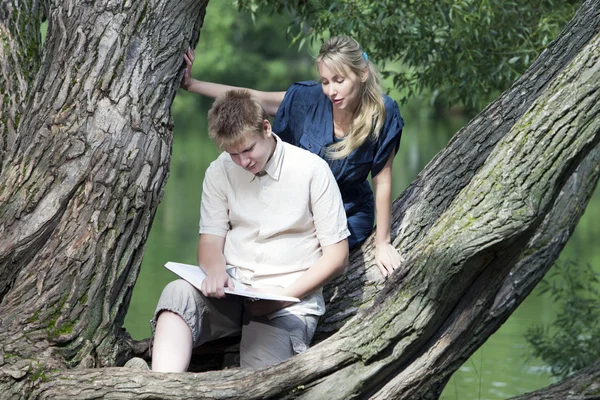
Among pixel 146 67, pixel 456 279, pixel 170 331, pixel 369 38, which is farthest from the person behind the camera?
pixel 369 38

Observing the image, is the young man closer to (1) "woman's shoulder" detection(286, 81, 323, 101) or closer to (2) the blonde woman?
(2) the blonde woman

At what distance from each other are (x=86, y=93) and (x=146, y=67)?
0.24 meters

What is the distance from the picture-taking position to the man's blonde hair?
3.09 metres

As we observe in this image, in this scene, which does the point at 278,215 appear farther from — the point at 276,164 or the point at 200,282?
the point at 200,282

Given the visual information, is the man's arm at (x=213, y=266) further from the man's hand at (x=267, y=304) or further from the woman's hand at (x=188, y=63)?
the woman's hand at (x=188, y=63)

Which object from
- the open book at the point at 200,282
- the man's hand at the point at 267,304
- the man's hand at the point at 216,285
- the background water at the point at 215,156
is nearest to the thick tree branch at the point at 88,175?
the open book at the point at 200,282

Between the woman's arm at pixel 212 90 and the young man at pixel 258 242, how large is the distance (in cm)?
29

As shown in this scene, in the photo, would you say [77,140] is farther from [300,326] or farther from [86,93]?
[300,326]

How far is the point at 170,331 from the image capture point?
3.08m

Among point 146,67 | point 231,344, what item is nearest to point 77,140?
point 146,67

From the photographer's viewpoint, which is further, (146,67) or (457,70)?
(457,70)

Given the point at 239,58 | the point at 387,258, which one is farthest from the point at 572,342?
the point at 239,58

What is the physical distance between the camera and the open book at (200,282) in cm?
304

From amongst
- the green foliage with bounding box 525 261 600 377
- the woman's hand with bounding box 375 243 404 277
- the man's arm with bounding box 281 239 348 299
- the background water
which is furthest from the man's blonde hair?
the green foliage with bounding box 525 261 600 377
